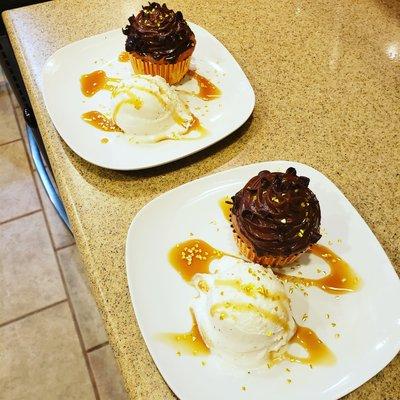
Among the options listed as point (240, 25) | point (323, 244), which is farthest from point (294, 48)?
point (323, 244)

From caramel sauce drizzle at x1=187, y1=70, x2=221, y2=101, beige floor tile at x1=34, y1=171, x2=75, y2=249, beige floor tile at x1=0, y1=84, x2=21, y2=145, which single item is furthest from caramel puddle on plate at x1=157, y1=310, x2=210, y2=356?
beige floor tile at x1=0, y1=84, x2=21, y2=145

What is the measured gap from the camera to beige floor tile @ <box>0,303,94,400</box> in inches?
64.1

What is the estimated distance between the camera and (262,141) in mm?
1112

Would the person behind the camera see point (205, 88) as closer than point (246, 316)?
No

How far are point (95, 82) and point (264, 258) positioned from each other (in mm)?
687

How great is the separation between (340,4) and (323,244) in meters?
1.00

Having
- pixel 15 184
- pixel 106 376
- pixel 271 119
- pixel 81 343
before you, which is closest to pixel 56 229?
pixel 15 184

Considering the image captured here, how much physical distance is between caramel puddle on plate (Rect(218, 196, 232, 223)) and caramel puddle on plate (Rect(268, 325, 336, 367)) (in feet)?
0.90

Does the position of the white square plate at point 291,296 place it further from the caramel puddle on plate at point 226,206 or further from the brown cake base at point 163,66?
the brown cake base at point 163,66

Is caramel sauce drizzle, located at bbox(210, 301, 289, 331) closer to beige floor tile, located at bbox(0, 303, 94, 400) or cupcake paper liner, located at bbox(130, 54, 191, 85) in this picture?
cupcake paper liner, located at bbox(130, 54, 191, 85)

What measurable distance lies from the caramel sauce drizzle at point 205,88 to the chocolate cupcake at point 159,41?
0.06 metres

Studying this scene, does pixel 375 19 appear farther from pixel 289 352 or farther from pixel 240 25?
pixel 289 352

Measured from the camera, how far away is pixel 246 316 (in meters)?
0.73

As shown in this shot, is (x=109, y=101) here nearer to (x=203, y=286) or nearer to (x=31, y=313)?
(x=203, y=286)
